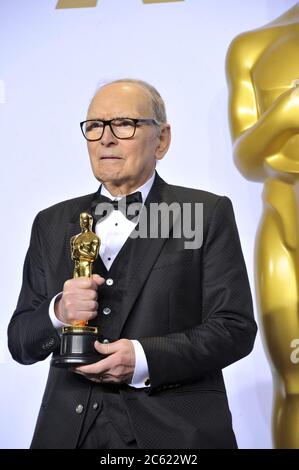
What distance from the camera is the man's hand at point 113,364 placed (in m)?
1.21

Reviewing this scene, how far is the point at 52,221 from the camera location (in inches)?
58.3

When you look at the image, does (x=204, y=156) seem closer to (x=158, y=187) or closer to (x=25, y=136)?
(x=25, y=136)

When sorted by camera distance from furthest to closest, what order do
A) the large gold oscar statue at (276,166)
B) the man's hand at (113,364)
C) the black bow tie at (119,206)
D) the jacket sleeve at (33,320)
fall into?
the large gold oscar statue at (276,166) < the black bow tie at (119,206) < the jacket sleeve at (33,320) < the man's hand at (113,364)

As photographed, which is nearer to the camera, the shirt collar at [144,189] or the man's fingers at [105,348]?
the man's fingers at [105,348]

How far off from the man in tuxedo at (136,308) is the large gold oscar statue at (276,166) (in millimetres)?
486

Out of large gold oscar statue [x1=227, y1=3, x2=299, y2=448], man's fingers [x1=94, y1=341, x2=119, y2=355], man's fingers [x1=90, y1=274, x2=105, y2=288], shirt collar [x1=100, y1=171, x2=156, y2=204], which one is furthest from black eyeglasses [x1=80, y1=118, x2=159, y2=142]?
large gold oscar statue [x1=227, y1=3, x2=299, y2=448]

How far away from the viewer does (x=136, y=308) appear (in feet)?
4.33

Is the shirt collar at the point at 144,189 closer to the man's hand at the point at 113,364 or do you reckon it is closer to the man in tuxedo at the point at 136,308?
the man in tuxedo at the point at 136,308

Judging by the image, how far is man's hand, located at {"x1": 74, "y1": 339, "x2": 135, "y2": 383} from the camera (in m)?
1.21

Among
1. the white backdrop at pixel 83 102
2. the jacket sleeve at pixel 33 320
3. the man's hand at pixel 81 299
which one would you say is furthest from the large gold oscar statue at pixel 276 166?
the man's hand at pixel 81 299

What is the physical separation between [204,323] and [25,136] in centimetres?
98

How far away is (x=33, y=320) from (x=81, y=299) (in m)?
0.14

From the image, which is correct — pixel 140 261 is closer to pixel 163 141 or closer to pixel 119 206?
pixel 119 206
